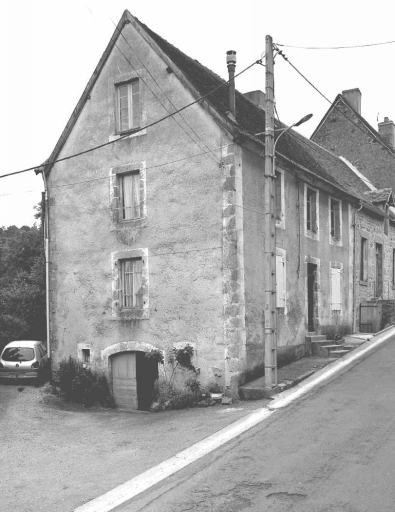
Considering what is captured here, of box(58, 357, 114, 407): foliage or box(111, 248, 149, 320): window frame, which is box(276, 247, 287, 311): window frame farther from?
box(58, 357, 114, 407): foliage

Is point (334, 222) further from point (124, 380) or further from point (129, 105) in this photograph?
point (124, 380)

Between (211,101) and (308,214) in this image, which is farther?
(308,214)

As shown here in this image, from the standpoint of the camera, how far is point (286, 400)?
12.2 m

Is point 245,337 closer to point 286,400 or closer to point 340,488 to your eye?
point 286,400

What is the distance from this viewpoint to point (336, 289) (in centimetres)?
2012

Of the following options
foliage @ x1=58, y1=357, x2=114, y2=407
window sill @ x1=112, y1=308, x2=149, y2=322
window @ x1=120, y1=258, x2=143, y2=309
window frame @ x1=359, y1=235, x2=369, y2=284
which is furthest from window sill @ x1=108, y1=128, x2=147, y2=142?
window frame @ x1=359, y1=235, x2=369, y2=284

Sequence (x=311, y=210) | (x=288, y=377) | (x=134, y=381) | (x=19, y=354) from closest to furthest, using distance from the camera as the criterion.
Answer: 1. (x=288, y=377)
2. (x=134, y=381)
3. (x=19, y=354)
4. (x=311, y=210)

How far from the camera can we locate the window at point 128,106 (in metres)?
16.0

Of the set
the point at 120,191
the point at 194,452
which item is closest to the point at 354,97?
the point at 120,191

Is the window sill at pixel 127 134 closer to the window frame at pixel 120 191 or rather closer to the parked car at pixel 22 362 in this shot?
the window frame at pixel 120 191

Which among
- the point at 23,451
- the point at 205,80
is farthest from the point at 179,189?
the point at 23,451

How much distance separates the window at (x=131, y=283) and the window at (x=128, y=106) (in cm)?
375

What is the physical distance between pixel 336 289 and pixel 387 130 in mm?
14235

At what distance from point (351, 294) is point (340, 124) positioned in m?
11.7
